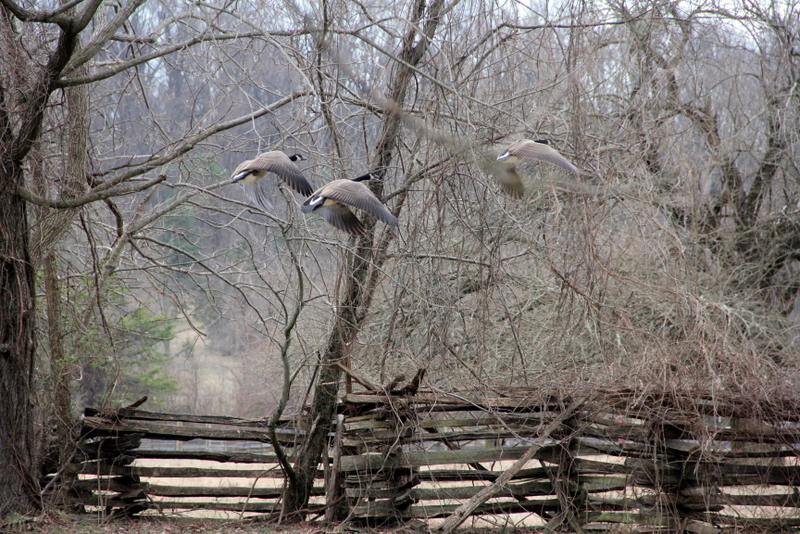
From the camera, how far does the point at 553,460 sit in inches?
282

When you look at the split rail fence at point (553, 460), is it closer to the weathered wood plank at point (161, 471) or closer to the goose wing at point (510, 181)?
A: the weathered wood plank at point (161, 471)

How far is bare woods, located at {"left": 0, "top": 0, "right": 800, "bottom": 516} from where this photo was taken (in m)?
5.55

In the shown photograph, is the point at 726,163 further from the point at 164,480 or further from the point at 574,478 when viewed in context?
the point at 164,480

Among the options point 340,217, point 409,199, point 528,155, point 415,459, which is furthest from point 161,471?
point 528,155

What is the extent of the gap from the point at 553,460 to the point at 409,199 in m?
3.09

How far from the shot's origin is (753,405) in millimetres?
6254

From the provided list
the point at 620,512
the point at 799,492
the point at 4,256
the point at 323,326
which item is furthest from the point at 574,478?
→ the point at 4,256

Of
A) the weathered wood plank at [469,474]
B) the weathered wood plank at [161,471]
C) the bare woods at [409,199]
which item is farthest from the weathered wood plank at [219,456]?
the weathered wood plank at [469,474]

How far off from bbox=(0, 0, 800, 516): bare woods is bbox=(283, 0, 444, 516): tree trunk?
0.04 meters

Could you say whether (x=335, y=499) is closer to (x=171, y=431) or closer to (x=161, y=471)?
(x=171, y=431)

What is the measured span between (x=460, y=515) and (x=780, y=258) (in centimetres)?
780

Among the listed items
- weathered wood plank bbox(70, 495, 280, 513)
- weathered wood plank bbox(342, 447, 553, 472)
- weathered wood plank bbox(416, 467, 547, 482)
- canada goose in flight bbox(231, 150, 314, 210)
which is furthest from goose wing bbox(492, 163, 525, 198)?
weathered wood plank bbox(70, 495, 280, 513)

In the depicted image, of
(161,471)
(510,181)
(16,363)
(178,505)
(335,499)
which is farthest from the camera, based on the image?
(178,505)

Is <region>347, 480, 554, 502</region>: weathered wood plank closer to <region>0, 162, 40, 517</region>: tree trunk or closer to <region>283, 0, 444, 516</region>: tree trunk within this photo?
<region>283, 0, 444, 516</region>: tree trunk
